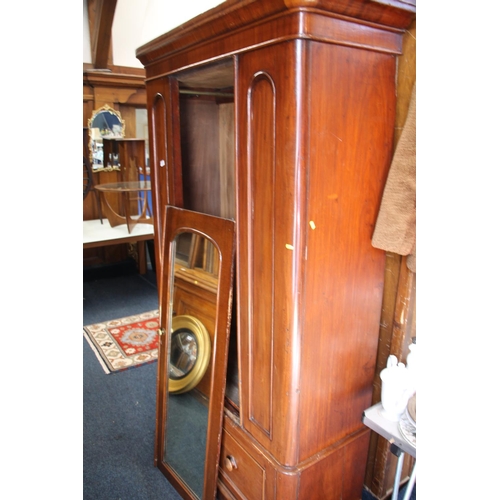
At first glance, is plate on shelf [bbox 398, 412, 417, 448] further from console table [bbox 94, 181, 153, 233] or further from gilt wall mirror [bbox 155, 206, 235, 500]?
console table [bbox 94, 181, 153, 233]

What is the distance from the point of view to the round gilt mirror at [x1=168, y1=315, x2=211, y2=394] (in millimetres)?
1742

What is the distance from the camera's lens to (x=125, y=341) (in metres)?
3.40

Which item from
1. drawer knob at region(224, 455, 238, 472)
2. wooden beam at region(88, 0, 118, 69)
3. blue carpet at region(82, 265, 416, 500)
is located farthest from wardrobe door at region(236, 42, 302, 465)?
wooden beam at region(88, 0, 118, 69)

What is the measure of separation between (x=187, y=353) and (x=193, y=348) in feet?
0.18

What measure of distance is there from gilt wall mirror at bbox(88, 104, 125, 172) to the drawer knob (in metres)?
4.41

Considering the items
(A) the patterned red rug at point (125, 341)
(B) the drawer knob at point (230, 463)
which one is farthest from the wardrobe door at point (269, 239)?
(A) the patterned red rug at point (125, 341)

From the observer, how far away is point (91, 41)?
16.8ft

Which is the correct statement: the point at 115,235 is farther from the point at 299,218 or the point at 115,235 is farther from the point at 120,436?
the point at 299,218

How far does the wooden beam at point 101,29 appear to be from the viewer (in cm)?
463

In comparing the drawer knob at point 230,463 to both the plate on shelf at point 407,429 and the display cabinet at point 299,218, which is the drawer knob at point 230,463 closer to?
the display cabinet at point 299,218

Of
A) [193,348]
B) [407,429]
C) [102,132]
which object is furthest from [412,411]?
[102,132]

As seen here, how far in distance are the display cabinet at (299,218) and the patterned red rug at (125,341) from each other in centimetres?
159
